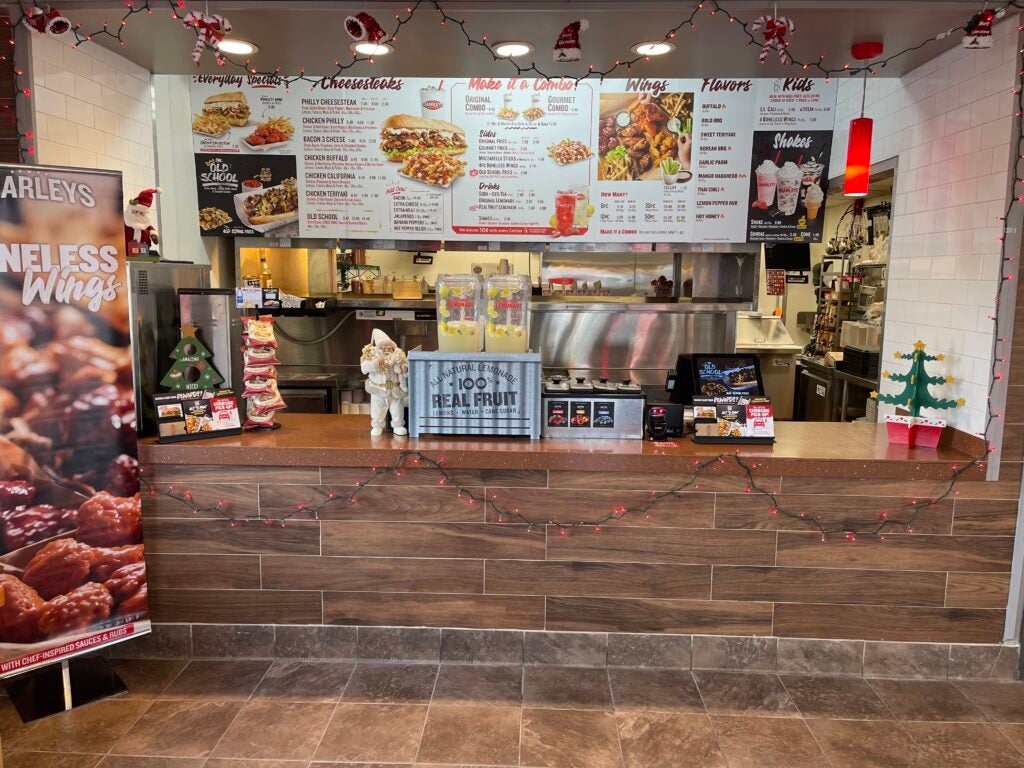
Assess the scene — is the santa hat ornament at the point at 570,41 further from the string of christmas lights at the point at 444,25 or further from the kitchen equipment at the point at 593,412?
the kitchen equipment at the point at 593,412

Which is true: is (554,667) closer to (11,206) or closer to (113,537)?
(113,537)

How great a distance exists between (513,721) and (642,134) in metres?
3.64

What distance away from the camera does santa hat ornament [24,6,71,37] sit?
2988 millimetres

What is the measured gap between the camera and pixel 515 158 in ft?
15.8

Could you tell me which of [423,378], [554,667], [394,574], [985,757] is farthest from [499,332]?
[985,757]

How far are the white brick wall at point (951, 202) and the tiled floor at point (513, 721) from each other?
4.42 ft

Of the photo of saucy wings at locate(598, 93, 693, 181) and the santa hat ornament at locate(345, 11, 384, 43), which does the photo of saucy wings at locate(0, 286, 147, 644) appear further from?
the photo of saucy wings at locate(598, 93, 693, 181)

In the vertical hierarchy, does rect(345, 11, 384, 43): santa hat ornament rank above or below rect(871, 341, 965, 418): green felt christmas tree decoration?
above

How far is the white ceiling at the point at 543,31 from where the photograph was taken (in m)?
3.04

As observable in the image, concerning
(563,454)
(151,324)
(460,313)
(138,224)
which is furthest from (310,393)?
(563,454)

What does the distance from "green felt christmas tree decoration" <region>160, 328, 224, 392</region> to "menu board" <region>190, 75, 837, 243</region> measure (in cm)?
161

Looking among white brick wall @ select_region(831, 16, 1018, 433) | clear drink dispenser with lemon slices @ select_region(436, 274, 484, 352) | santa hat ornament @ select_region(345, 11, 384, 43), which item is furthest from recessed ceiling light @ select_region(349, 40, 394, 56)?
white brick wall @ select_region(831, 16, 1018, 433)

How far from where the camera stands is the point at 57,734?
2838mm

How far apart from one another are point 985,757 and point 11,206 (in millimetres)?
4249
